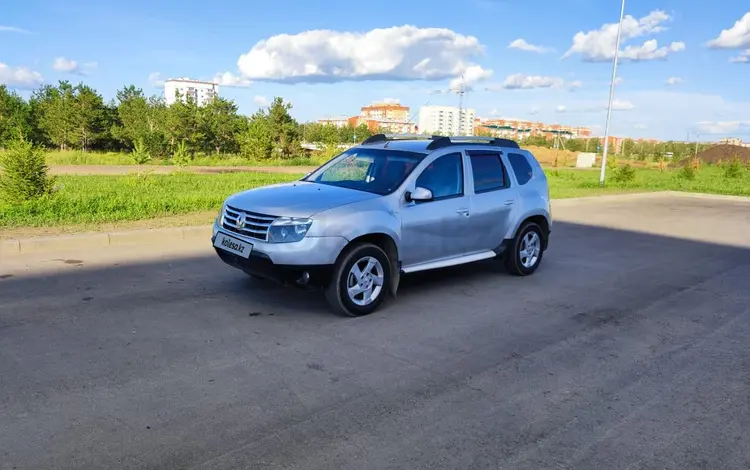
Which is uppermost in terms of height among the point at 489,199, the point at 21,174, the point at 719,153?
the point at 719,153

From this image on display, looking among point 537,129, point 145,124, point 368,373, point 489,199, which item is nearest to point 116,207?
point 489,199

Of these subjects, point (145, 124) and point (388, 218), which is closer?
point (388, 218)

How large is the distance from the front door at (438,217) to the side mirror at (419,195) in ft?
0.27

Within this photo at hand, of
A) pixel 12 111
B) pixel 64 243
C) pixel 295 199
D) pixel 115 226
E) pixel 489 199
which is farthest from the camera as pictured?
pixel 12 111

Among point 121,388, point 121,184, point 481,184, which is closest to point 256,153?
point 121,184

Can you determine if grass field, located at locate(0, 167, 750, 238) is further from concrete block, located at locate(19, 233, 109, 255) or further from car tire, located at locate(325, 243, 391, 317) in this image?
car tire, located at locate(325, 243, 391, 317)

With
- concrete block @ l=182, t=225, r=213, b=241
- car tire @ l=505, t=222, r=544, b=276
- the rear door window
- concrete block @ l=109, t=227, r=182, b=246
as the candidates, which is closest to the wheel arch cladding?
the rear door window

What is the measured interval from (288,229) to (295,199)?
19.2 inches

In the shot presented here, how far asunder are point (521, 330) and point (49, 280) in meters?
5.35

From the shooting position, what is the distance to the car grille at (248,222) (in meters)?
5.40

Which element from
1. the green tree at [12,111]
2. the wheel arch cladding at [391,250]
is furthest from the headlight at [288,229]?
the green tree at [12,111]

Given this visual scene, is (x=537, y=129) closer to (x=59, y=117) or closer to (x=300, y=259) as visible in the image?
(x=59, y=117)

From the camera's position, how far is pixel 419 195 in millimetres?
5902

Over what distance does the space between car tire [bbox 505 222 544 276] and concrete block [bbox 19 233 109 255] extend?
6042 mm
